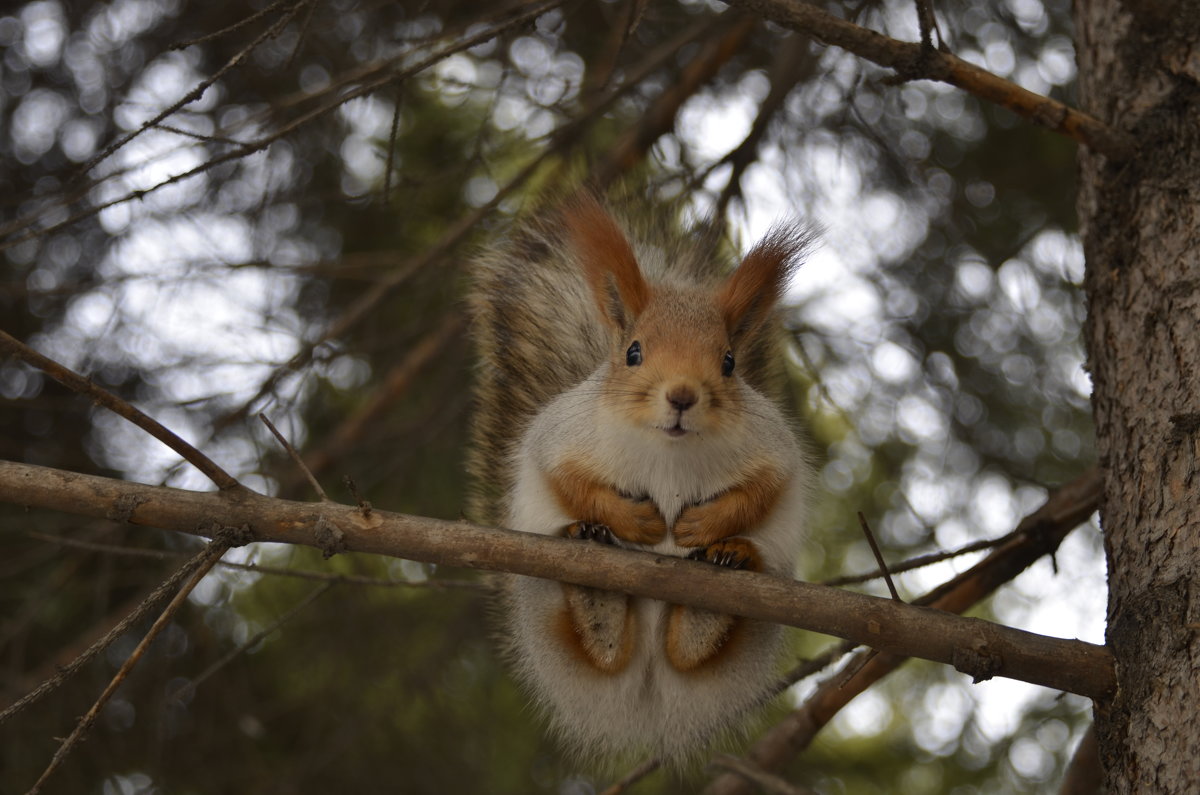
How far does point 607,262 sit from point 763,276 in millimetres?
302

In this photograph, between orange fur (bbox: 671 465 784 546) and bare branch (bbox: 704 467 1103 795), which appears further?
Result: bare branch (bbox: 704 467 1103 795)

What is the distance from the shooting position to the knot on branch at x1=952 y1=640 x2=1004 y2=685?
1.59 m

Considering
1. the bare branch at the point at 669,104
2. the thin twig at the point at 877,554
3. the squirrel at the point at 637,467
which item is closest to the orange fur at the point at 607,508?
the squirrel at the point at 637,467

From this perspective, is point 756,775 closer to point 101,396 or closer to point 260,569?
point 260,569

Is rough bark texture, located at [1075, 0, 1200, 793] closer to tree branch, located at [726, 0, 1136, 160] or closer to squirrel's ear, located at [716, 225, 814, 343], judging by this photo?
tree branch, located at [726, 0, 1136, 160]

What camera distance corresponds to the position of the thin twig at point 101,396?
57.5 inches

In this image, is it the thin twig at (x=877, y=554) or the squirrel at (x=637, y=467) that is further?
the squirrel at (x=637, y=467)

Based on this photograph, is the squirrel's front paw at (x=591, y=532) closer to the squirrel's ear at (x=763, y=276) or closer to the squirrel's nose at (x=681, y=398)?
the squirrel's nose at (x=681, y=398)

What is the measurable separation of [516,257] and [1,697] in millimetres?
1640

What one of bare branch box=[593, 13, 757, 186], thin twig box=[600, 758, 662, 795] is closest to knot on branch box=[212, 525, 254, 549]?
thin twig box=[600, 758, 662, 795]

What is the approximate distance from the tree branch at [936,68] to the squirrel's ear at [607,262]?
509 millimetres

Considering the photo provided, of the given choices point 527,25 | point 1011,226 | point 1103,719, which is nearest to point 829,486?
point 1011,226

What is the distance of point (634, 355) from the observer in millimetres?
1931

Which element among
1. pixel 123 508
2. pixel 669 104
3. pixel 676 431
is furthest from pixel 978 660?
pixel 669 104
